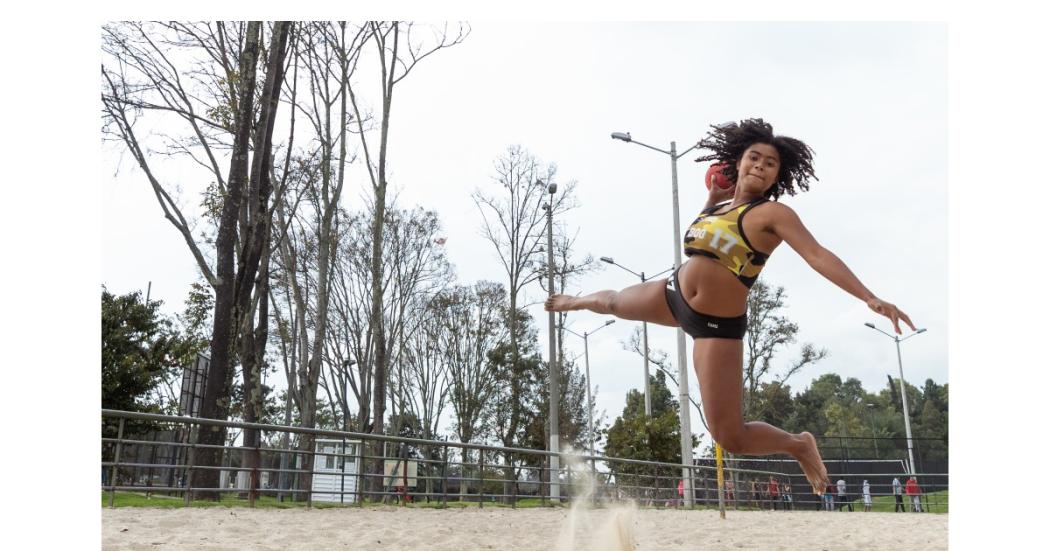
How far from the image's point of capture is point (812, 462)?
10.6 ft

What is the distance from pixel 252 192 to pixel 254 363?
2.68 metres

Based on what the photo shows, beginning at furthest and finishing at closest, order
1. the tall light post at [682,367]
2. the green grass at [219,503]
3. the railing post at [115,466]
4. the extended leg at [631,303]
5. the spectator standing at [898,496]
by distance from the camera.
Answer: the spectator standing at [898,496]
the tall light post at [682,367]
the green grass at [219,503]
the railing post at [115,466]
the extended leg at [631,303]

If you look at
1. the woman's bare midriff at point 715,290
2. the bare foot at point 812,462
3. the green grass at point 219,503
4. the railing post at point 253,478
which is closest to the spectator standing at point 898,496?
the green grass at point 219,503

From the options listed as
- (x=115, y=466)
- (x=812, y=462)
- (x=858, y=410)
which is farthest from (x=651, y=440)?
(x=858, y=410)

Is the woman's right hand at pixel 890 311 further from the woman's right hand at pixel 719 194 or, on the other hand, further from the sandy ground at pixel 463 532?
the sandy ground at pixel 463 532

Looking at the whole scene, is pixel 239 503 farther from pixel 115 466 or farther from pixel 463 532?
pixel 463 532

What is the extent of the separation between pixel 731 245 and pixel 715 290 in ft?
0.58

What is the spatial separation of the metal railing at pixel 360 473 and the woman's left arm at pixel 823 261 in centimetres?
606

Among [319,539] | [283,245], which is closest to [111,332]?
[283,245]

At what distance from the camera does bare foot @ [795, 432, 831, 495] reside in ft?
10.6

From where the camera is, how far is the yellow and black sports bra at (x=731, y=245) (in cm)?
290

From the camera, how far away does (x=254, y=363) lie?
1202 centimetres

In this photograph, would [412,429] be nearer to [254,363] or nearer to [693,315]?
[254,363]

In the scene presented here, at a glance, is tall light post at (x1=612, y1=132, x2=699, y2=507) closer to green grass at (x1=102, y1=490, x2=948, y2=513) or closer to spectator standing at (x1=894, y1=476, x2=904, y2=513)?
green grass at (x1=102, y1=490, x2=948, y2=513)
